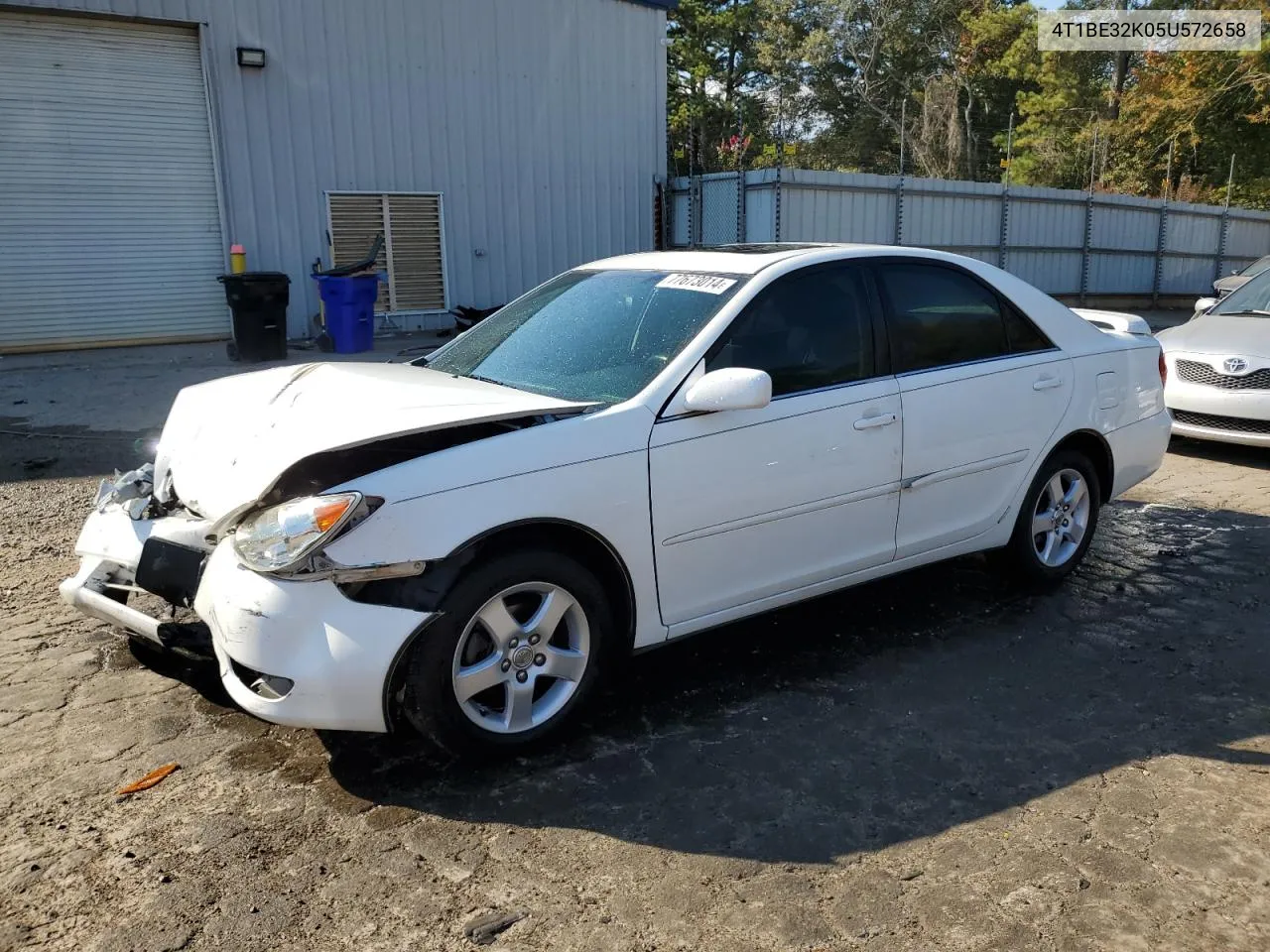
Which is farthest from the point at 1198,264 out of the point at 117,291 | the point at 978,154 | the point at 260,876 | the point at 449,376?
the point at 260,876

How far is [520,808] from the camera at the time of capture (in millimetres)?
3025

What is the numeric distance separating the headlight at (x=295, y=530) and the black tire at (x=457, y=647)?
394mm

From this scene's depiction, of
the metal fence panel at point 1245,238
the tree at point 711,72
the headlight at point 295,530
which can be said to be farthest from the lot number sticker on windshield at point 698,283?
the tree at point 711,72

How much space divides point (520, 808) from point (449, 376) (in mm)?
1747

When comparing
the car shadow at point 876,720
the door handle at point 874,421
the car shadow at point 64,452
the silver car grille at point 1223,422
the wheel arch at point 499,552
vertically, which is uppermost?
the door handle at point 874,421

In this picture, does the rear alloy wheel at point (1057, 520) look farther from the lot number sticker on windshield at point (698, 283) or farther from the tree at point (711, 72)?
the tree at point (711, 72)

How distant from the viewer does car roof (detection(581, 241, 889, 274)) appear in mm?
4035

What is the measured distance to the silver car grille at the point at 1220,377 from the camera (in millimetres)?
7523

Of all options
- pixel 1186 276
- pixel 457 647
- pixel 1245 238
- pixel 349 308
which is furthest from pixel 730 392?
pixel 1245 238

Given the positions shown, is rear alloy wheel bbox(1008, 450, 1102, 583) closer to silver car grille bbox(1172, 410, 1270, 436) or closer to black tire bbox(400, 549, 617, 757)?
black tire bbox(400, 549, 617, 757)

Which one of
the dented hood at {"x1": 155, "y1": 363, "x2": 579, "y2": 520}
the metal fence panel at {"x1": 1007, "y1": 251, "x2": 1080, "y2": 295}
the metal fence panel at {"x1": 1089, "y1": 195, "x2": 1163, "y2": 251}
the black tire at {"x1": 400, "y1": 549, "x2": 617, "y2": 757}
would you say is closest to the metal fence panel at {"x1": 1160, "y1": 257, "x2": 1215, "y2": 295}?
the metal fence panel at {"x1": 1089, "y1": 195, "x2": 1163, "y2": 251}

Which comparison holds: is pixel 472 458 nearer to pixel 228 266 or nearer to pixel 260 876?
pixel 260 876

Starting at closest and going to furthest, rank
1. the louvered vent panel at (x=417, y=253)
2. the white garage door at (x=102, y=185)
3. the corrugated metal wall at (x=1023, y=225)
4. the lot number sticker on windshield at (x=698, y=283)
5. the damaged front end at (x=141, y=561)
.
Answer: the damaged front end at (x=141, y=561)
the lot number sticker on windshield at (x=698, y=283)
the white garage door at (x=102, y=185)
the louvered vent panel at (x=417, y=253)
the corrugated metal wall at (x=1023, y=225)

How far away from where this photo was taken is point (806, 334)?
3945mm
